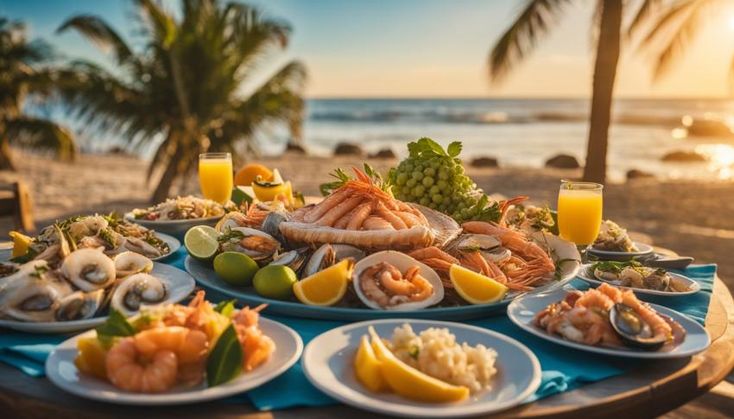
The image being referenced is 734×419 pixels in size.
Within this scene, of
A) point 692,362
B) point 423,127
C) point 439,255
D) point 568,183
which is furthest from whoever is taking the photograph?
point 423,127

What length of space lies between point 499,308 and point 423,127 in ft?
157

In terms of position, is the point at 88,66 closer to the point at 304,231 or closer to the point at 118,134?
the point at 118,134

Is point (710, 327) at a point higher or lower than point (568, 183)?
lower

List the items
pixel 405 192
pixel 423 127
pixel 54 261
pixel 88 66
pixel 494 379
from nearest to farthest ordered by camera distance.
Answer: pixel 494 379
pixel 54 261
pixel 405 192
pixel 88 66
pixel 423 127

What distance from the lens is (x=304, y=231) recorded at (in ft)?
8.54

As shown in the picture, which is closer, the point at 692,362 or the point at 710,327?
the point at 692,362

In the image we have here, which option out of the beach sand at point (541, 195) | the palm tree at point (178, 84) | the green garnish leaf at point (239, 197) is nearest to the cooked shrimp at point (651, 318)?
the green garnish leaf at point (239, 197)

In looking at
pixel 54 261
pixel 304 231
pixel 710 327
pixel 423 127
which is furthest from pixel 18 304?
pixel 423 127

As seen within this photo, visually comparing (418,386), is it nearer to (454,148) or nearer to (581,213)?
(581,213)

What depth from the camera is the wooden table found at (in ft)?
5.17

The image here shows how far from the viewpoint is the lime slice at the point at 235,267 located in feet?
7.96

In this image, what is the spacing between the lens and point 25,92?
17.6 m

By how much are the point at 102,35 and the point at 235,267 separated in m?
12.0

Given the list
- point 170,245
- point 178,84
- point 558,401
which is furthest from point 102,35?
point 558,401
